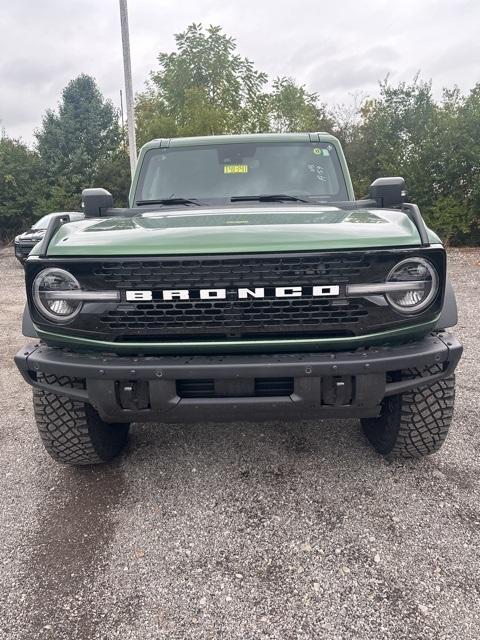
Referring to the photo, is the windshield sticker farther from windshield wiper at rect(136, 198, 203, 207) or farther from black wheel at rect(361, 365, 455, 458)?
black wheel at rect(361, 365, 455, 458)

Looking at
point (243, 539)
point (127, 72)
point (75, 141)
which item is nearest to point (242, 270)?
Answer: point (243, 539)

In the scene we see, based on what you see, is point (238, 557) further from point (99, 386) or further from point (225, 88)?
point (225, 88)

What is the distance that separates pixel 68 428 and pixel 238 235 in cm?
140

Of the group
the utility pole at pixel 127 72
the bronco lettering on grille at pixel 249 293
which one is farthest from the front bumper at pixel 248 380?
the utility pole at pixel 127 72

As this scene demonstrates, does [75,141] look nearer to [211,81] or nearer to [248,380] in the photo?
[211,81]

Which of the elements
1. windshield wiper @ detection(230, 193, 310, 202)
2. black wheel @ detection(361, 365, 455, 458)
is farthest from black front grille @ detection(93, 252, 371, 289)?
windshield wiper @ detection(230, 193, 310, 202)

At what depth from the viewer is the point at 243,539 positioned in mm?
2473

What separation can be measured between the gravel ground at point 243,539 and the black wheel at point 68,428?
0.66 feet

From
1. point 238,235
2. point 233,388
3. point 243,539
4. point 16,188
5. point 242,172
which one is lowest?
point 243,539

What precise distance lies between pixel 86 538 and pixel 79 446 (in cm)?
51

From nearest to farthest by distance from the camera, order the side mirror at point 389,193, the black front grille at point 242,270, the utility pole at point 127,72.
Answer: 1. the black front grille at point 242,270
2. the side mirror at point 389,193
3. the utility pole at point 127,72

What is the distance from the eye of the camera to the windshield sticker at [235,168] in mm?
3939

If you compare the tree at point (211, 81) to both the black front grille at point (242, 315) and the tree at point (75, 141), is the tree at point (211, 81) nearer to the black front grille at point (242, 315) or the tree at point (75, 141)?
the tree at point (75, 141)

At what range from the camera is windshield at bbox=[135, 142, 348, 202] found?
12.6 feet
